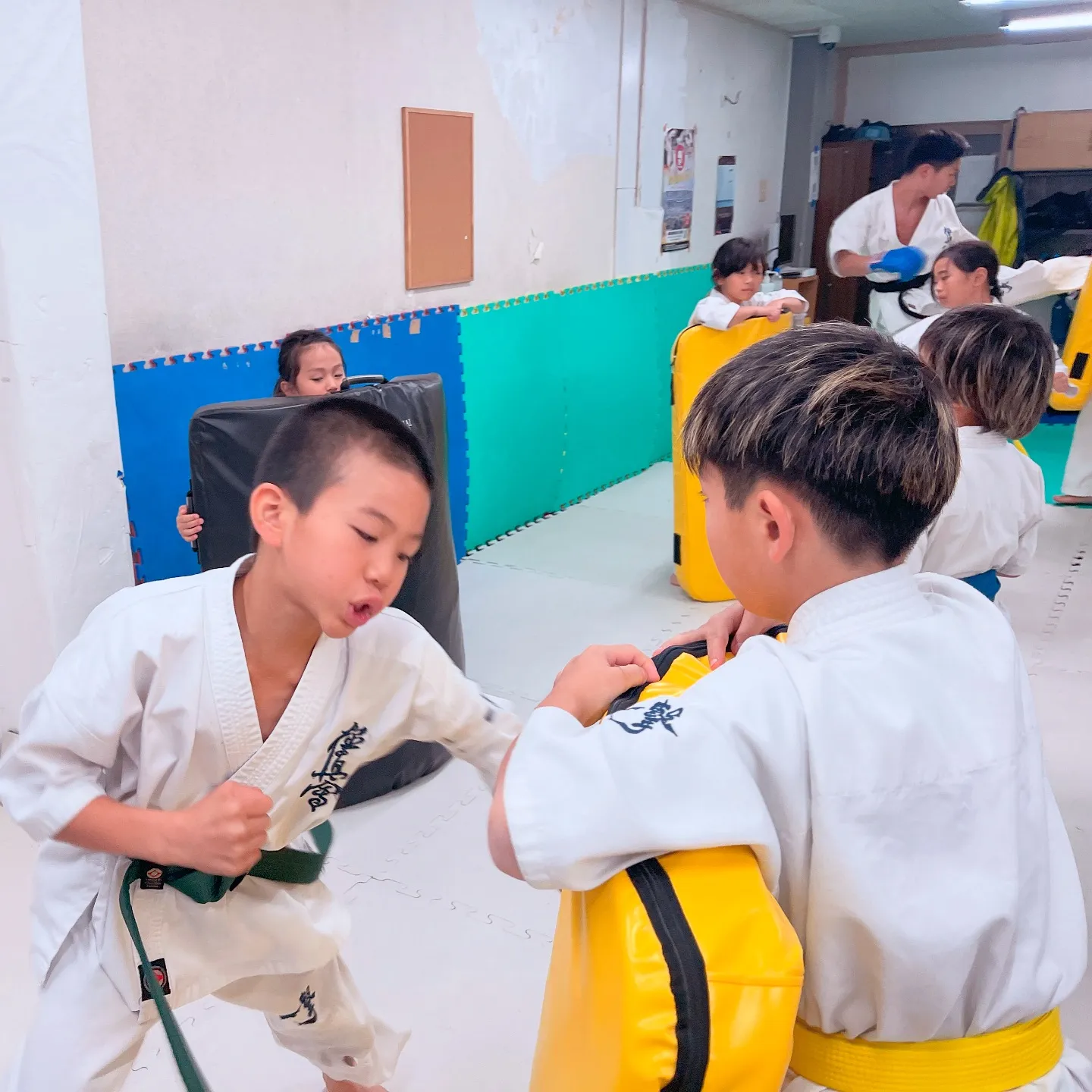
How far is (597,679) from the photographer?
0.93 m

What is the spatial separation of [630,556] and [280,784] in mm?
3297

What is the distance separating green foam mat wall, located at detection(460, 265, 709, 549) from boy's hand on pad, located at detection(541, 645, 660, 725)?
344 cm

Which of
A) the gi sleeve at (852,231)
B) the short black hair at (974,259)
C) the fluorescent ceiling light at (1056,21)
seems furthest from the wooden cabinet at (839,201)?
the short black hair at (974,259)

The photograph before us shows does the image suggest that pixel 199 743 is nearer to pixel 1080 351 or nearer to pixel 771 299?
pixel 771 299

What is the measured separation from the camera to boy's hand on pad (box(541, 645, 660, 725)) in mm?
915

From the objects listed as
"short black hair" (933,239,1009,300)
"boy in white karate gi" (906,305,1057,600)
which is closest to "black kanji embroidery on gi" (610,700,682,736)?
"boy in white karate gi" (906,305,1057,600)

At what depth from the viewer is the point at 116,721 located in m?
1.12

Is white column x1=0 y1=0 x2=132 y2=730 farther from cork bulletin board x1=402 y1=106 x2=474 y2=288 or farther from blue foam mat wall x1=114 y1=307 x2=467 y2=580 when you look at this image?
cork bulletin board x1=402 y1=106 x2=474 y2=288

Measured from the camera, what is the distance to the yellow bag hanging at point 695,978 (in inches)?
26.3

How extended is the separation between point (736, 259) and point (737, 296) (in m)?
0.15

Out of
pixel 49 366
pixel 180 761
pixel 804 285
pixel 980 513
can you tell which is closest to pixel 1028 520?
pixel 980 513

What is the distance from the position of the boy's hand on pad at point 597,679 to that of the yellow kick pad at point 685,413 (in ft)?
8.89

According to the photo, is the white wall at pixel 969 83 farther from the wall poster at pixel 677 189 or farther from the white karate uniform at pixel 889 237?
the white karate uniform at pixel 889 237

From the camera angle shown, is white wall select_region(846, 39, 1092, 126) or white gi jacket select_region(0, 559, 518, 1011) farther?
white wall select_region(846, 39, 1092, 126)
